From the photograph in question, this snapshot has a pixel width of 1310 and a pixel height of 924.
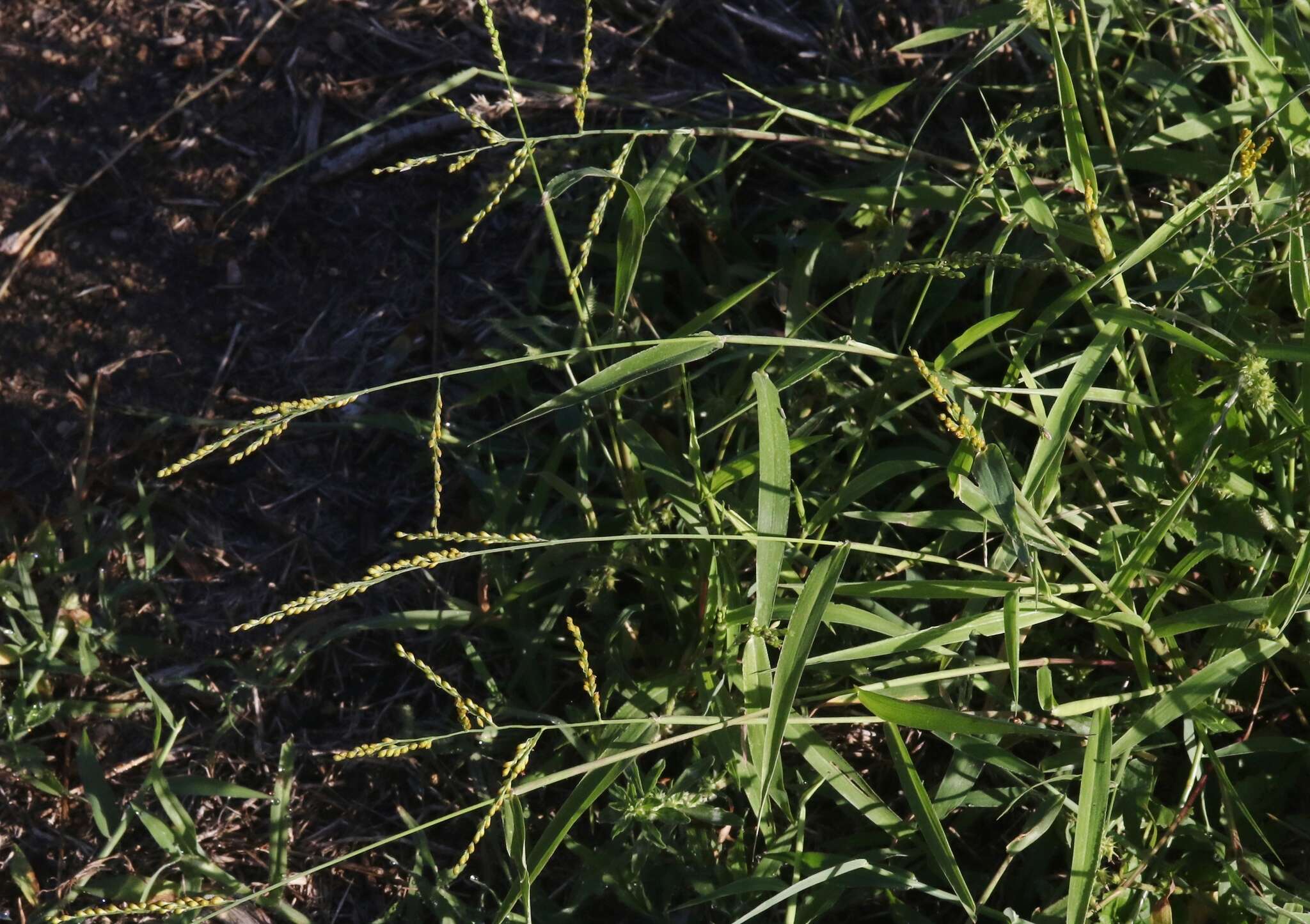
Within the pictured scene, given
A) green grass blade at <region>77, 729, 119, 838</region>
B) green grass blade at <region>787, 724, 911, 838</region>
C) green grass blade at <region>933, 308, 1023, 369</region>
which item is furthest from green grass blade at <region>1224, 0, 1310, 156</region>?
green grass blade at <region>77, 729, 119, 838</region>

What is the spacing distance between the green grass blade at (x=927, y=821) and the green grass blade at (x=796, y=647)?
22cm

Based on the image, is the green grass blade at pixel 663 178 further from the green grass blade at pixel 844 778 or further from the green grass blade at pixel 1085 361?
the green grass blade at pixel 844 778

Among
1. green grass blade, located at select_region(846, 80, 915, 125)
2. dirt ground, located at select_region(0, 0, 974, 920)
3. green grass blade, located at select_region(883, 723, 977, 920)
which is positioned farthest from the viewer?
dirt ground, located at select_region(0, 0, 974, 920)

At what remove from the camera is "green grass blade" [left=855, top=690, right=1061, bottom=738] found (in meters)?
1.38

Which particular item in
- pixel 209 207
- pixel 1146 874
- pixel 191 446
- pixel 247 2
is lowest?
pixel 1146 874

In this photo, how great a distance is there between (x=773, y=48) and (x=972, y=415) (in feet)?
3.82

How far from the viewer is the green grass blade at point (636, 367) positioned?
1.31m

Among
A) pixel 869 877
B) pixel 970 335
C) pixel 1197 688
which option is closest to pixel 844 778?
pixel 869 877

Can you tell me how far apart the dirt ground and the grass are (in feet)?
0.30

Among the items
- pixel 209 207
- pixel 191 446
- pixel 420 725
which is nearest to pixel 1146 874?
pixel 420 725

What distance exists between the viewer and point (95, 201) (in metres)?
2.29

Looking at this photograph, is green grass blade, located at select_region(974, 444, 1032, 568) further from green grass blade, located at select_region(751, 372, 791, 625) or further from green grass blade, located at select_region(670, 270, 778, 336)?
green grass blade, located at select_region(670, 270, 778, 336)

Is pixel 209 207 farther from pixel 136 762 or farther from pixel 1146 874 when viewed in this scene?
pixel 1146 874

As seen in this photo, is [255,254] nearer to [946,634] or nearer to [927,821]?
[946,634]
